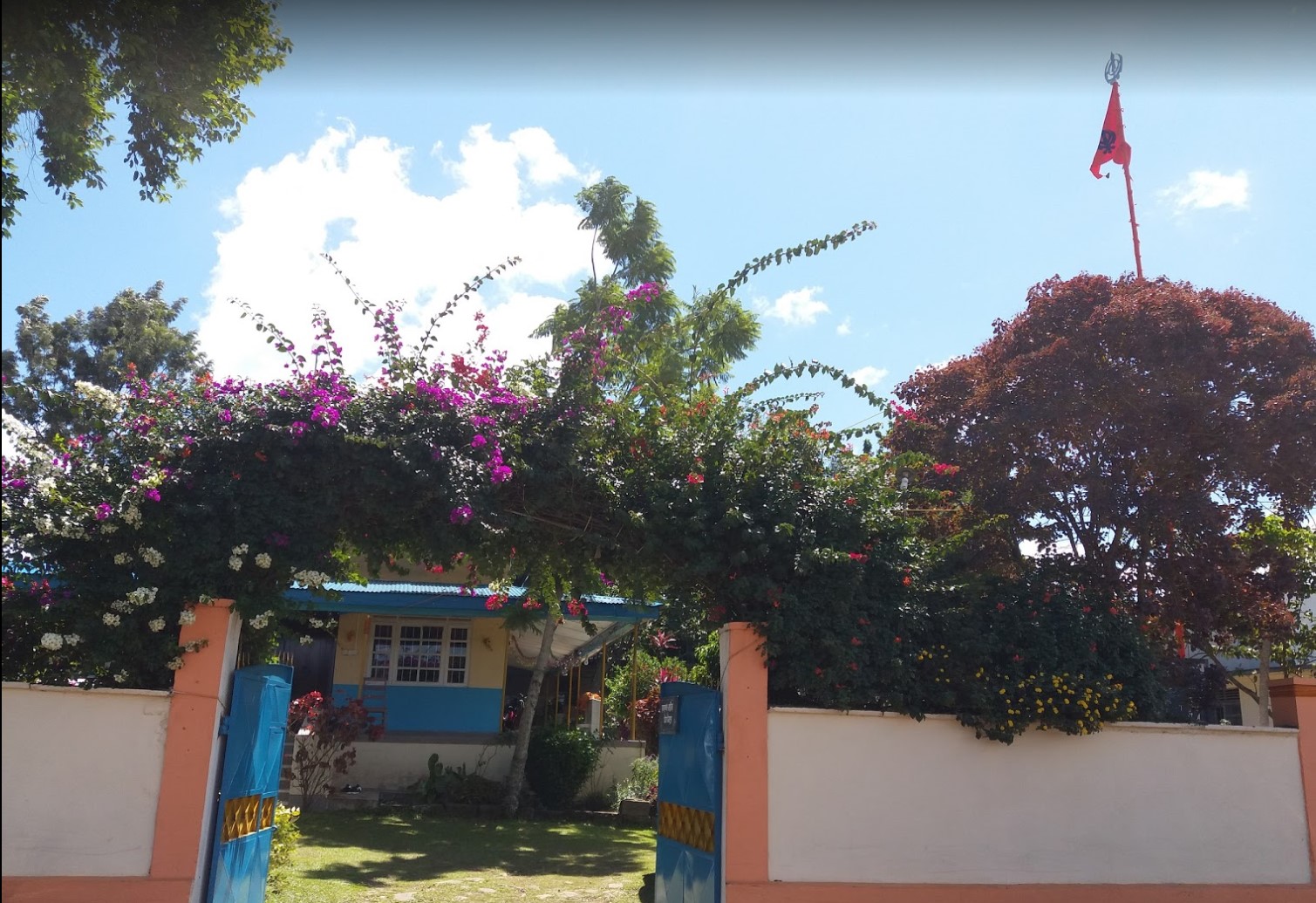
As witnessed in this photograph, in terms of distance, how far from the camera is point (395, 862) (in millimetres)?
11289

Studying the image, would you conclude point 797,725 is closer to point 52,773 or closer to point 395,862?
point 52,773

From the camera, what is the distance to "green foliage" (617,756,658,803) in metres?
16.5

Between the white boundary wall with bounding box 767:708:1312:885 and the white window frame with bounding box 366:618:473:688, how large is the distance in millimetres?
11232

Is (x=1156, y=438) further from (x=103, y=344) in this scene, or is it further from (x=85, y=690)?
(x=103, y=344)

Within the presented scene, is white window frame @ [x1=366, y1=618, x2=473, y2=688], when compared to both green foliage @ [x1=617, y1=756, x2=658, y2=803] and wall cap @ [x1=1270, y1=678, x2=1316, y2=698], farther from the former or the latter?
wall cap @ [x1=1270, y1=678, x2=1316, y2=698]

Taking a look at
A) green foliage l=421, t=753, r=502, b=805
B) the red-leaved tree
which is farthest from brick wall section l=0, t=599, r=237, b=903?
green foliage l=421, t=753, r=502, b=805

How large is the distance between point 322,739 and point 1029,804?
1038cm

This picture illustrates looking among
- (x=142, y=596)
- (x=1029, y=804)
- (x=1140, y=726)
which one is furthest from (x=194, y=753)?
(x=1140, y=726)

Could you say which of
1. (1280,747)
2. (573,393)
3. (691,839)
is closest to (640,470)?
(573,393)

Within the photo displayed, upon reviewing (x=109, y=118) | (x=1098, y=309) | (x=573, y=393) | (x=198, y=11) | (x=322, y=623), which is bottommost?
(x=322, y=623)

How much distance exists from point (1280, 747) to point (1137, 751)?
1.26 meters

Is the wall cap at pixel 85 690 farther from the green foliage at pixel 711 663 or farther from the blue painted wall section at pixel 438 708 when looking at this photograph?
the blue painted wall section at pixel 438 708

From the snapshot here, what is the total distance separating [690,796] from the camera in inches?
314

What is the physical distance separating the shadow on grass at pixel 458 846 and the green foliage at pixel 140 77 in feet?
22.6
